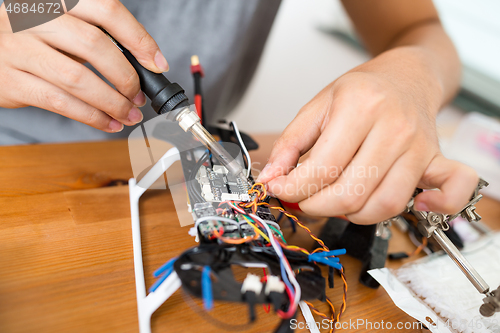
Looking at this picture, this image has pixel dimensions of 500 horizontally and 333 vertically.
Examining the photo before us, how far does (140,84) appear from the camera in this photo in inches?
17.1

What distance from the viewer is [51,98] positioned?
0.44m

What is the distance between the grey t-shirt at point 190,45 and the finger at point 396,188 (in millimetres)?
573

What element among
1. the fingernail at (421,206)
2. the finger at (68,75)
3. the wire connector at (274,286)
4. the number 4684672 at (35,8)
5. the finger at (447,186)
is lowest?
the wire connector at (274,286)

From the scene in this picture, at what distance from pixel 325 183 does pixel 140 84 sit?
0.31 metres

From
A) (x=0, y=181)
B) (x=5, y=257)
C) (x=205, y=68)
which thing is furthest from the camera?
(x=205, y=68)

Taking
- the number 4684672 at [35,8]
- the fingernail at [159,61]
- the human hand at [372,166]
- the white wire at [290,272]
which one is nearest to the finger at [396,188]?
the human hand at [372,166]

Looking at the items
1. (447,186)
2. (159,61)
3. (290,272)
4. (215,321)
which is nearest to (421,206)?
(447,186)

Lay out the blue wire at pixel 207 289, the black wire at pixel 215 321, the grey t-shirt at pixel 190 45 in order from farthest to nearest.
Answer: the grey t-shirt at pixel 190 45 < the black wire at pixel 215 321 < the blue wire at pixel 207 289

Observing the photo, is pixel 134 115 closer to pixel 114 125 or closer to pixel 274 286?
pixel 114 125

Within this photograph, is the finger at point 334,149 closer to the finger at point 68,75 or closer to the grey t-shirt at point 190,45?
the finger at point 68,75

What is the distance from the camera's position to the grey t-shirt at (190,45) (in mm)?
634

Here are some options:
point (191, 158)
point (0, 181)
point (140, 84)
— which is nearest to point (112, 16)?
point (140, 84)

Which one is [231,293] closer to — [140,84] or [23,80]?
[140,84]

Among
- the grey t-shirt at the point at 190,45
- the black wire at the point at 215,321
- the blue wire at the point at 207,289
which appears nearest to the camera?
the blue wire at the point at 207,289
